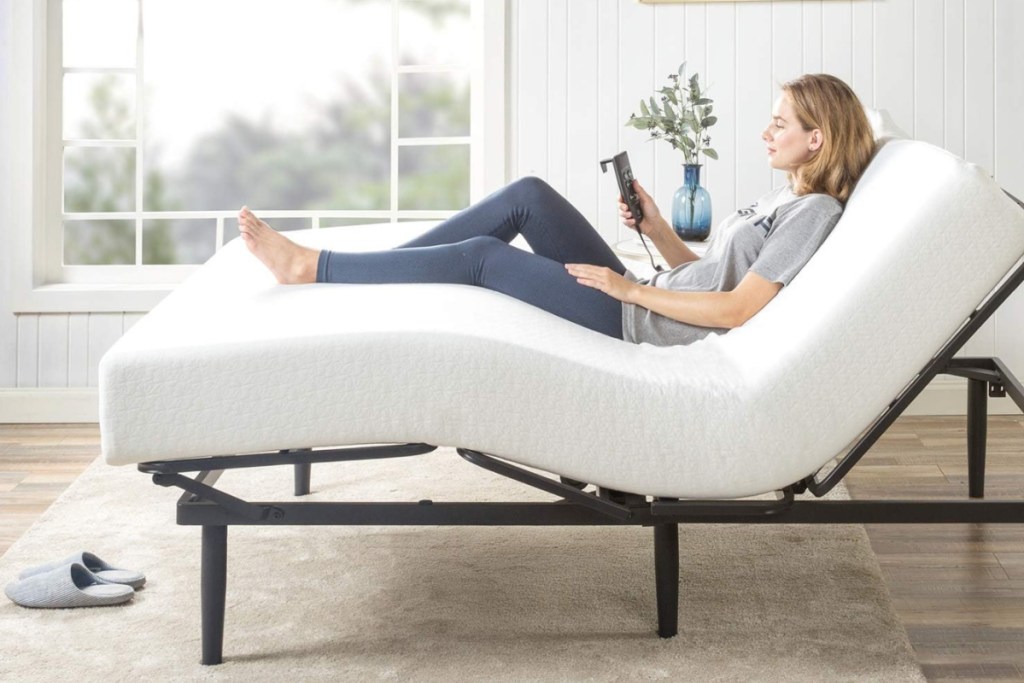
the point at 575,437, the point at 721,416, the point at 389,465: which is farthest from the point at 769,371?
the point at 389,465

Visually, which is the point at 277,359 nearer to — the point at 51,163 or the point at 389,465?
the point at 389,465

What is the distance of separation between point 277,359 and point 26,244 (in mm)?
2404

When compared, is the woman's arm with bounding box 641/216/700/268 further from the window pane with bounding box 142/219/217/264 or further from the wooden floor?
the window pane with bounding box 142/219/217/264

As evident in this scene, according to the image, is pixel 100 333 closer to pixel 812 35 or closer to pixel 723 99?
pixel 723 99

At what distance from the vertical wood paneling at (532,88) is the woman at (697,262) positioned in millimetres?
1607

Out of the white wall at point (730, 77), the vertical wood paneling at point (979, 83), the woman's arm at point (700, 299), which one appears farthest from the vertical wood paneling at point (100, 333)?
the vertical wood paneling at point (979, 83)

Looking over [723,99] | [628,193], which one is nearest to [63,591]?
[628,193]

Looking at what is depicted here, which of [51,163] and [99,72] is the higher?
[99,72]

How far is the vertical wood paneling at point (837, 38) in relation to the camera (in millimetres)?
4012

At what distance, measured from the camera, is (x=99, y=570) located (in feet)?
8.31

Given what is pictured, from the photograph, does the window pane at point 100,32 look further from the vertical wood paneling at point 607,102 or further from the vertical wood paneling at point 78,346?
the vertical wood paneling at point 607,102

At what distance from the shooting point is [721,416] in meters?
1.99

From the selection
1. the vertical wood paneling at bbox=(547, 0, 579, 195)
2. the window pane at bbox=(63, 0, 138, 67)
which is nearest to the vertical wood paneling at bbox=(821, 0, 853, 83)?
the vertical wood paneling at bbox=(547, 0, 579, 195)

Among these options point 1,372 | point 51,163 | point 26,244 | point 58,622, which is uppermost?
point 51,163
